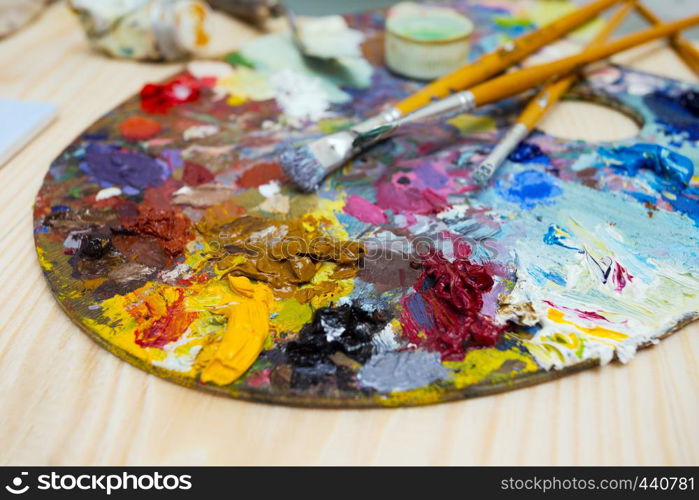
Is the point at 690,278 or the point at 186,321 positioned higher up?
the point at 186,321

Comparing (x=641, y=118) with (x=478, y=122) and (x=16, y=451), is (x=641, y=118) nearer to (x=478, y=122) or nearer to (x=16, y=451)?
(x=478, y=122)

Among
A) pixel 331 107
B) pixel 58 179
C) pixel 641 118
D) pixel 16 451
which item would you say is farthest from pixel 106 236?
pixel 641 118

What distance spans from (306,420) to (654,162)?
0.88 meters

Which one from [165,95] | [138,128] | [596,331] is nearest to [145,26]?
[165,95]

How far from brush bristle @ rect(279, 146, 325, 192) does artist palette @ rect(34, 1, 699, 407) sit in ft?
0.09

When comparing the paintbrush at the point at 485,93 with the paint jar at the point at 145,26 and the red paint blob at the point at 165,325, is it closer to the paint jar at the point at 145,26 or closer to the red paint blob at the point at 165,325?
the red paint blob at the point at 165,325

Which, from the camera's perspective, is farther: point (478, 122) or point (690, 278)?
point (478, 122)

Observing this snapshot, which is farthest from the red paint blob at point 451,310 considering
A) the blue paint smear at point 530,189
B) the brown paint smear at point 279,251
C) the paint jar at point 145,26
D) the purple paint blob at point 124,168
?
the paint jar at point 145,26

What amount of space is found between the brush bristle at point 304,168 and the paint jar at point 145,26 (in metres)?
0.69

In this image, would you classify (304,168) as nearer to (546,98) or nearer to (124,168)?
(124,168)

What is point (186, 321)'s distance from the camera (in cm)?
86

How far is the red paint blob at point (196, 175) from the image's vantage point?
45.8 inches

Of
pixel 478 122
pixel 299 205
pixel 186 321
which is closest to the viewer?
pixel 186 321
